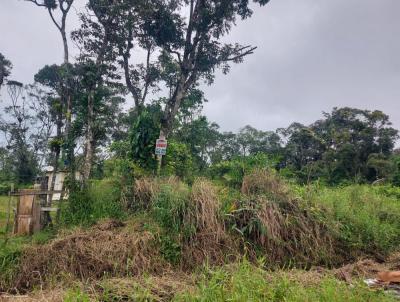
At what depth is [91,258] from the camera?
4.55 meters

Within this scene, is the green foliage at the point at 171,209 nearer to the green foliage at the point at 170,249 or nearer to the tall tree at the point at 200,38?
the green foliage at the point at 170,249

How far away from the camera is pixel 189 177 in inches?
285

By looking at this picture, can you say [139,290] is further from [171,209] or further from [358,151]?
[358,151]

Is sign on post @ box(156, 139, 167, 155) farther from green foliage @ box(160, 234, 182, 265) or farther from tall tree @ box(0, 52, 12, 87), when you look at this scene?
tall tree @ box(0, 52, 12, 87)

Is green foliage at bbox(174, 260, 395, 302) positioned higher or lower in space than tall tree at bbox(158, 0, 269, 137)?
lower

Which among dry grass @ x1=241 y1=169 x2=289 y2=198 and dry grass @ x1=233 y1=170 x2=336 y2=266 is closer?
dry grass @ x1=233 y1=170 x2=336 y2=266

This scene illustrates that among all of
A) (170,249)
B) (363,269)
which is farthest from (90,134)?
(363,269)

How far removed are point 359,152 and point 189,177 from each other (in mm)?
17134

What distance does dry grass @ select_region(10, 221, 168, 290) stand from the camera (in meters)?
4.45

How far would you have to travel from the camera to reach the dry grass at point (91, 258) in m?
4.45

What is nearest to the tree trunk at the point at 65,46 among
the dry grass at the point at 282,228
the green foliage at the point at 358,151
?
the dry grass at the point at 282,228

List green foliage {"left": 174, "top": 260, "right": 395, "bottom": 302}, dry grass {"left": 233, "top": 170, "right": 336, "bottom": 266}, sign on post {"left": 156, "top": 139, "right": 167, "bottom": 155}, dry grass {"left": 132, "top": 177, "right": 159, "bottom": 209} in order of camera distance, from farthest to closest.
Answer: sign on post {"left": 156, "top": 139, "right": 167, "bottom": 155}, dry grass {"left": 132, "top": 177, "right": 159, "bottom": 209}, dry grass {"left": 233, "top": 170, "right": 336, "bottom": 266}, green foliage {"left": 174, "top": 260, "right": 395, "bottom": 302}

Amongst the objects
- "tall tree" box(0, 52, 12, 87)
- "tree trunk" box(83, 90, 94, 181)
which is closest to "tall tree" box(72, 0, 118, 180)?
"tree trunk" box(83, 90, 94, 181)

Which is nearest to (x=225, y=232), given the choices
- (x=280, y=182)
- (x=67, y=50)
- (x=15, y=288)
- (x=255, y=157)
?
(x=280, y=182)
